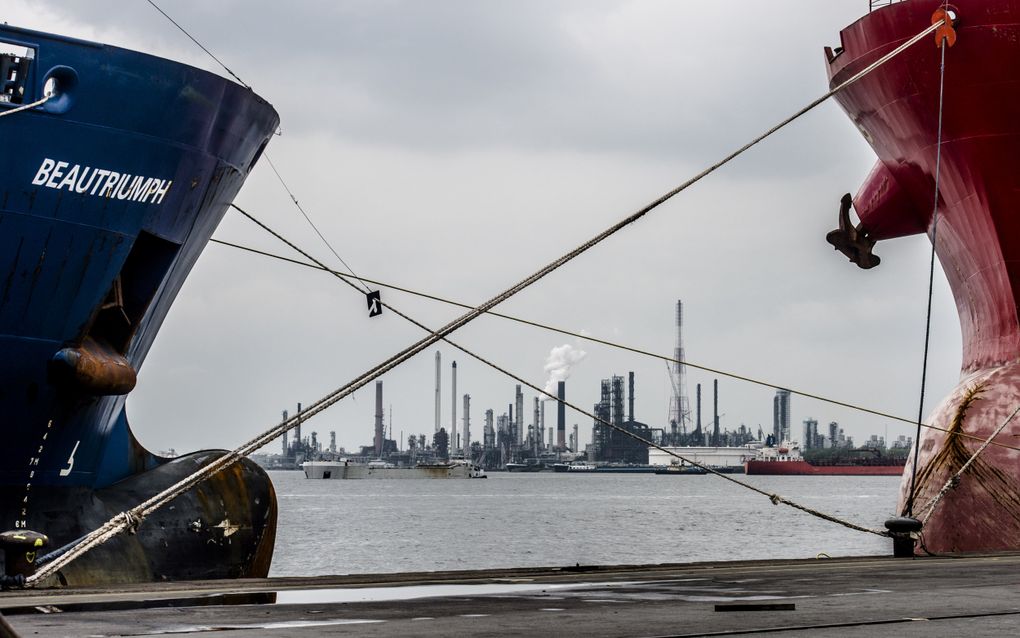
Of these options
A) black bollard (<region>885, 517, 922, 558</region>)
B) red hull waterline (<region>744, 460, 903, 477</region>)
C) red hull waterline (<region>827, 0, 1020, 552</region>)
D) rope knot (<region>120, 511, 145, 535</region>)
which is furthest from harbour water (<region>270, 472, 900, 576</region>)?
red hull waterline (<region>744, 460, 903, 477</region>)

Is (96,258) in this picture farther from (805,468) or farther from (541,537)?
(805,468)

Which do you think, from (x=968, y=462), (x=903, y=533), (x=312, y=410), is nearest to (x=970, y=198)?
(x=968, y=462)

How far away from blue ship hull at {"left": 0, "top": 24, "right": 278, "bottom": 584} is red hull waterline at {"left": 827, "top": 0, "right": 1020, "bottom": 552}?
10.5 metres

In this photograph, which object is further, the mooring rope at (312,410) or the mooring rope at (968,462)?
the mooring rope at (968,462)

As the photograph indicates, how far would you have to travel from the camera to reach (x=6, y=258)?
633 inches

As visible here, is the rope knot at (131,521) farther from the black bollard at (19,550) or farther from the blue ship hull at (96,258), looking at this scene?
the blue ship hull at (96,258)

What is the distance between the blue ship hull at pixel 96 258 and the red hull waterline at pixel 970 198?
1051 centimetres

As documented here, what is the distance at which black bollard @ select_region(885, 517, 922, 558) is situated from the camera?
1675 centimetres

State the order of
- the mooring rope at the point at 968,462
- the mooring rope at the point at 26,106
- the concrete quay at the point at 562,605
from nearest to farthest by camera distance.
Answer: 1. the concrete quay at the point at 562,605
2. the mooring rope at the point at 26,106
3. the mooring rope at the point at 968,462

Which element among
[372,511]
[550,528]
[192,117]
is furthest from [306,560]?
[372,511]

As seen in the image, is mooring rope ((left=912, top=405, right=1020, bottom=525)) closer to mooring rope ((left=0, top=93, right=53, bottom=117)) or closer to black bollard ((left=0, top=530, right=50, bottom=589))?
black bollard ((left=0, top=530, right=50, bottom=589))

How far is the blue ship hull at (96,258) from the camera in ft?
53.4

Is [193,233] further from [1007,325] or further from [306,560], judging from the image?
Result: [306,560]

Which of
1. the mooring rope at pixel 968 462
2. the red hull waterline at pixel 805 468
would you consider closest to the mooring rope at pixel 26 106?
the mooring rope at pixel 968 462
